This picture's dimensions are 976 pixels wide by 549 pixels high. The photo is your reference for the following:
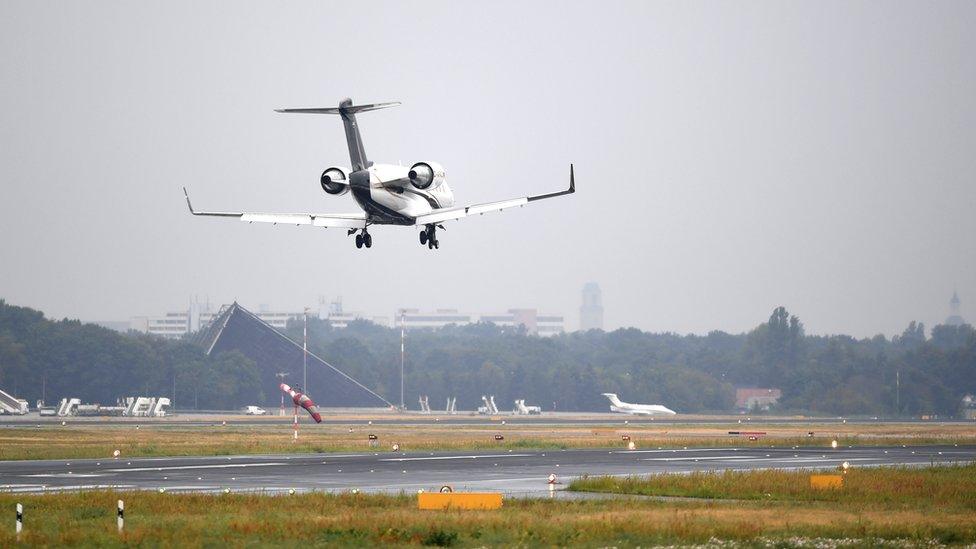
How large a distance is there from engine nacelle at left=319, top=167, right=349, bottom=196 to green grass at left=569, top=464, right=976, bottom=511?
22.5 metres

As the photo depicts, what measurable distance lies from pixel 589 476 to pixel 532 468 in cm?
810

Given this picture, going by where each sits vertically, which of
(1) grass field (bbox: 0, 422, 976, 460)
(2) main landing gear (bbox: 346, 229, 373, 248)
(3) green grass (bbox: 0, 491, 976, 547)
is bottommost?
(3) green grass (bbox: 0, 491, 976, 547)

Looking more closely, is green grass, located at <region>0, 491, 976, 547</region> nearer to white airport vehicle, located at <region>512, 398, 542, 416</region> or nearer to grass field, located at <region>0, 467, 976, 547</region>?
grass field, located at <region>0, 467, 976, 547</region>

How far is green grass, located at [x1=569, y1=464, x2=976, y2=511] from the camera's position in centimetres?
4684

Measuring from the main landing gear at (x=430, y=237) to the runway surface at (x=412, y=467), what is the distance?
38.3 ft

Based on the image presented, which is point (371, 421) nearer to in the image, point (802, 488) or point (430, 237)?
point (430, 237)

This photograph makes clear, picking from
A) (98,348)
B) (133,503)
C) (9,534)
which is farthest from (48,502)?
(98,348)

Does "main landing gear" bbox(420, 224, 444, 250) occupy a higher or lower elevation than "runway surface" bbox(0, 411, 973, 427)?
higher

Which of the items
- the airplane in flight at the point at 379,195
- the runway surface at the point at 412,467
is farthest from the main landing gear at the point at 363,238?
the runway surface at the point at 412,467

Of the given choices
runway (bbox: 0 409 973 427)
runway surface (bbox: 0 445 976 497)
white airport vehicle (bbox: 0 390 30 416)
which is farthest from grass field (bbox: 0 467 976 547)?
white airport vehicle (bbox: 0 390 30 416)

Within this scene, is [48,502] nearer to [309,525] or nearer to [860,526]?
[309,525]

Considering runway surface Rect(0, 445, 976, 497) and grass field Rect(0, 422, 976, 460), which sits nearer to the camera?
runway surface Rect(0, 445, 976, 497)

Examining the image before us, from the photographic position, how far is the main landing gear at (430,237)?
7300 cm

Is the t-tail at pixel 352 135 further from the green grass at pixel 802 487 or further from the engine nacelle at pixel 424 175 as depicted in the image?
the green grass at pixel 802 487
